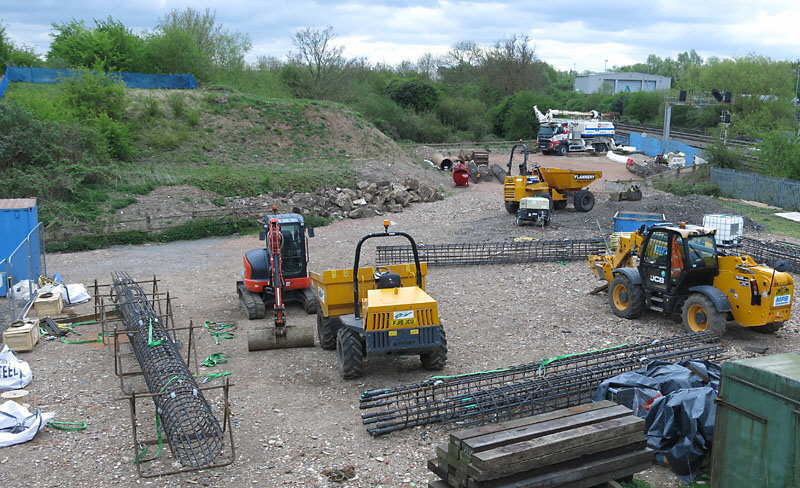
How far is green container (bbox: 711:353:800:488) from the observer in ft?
19.1

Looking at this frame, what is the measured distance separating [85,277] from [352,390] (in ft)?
38.3

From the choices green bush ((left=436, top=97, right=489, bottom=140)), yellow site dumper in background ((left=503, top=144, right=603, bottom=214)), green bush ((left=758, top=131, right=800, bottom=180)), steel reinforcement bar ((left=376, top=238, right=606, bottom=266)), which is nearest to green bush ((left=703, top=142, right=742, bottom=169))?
green bush ((left=758, top=131, right=800, bottom=180))

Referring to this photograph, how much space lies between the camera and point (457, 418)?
889 centimetres

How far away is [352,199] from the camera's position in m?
28.0

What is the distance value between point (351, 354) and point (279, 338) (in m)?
2.18

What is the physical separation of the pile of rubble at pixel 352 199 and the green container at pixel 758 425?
68.1 ft

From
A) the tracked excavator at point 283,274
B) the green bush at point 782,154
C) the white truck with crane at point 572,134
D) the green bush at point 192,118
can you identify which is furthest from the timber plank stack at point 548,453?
the white truck with crane at point 572,134

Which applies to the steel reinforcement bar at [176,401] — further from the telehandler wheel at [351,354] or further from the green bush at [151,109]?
the green bush at [151,109]

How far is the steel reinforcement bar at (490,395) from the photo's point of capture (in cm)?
882

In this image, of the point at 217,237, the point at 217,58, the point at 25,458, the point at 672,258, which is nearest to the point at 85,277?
the point at 217,237

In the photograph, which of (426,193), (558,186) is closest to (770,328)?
(558,186)

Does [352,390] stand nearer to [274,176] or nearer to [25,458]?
[25,458]

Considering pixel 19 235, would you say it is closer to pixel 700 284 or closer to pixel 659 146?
pixel 700 284

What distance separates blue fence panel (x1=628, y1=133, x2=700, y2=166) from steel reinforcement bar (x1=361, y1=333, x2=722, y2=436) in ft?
110
